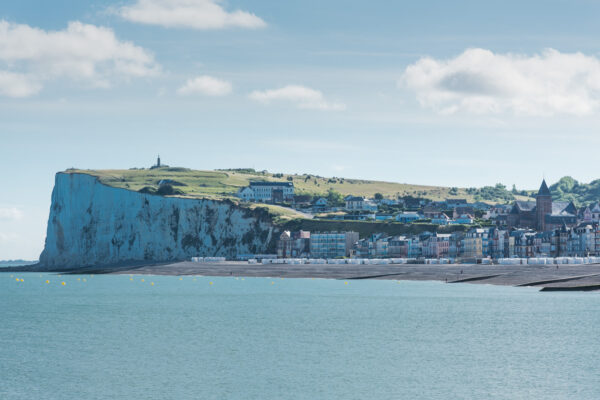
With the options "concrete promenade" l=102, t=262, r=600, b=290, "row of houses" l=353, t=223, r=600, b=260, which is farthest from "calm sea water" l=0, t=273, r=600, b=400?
"row of houses" l=353, t=223, r=600, b=260

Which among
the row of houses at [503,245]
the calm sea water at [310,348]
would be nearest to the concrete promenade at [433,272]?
the calm sea water at [310,348]

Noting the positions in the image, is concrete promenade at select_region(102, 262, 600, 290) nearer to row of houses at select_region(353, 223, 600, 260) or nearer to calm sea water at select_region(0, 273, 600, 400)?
calm sea water at select_region(0, 273, 600, 400)

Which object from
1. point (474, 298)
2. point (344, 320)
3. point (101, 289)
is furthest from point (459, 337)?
point (101, 289)

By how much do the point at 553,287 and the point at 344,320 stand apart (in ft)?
121

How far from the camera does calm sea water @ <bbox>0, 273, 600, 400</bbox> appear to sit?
41.5 m

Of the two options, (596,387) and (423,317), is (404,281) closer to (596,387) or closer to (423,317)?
(423,317)

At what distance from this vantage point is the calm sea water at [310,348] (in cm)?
4150

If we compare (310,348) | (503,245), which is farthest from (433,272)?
(310,348)

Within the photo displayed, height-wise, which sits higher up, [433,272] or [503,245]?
[503,245]

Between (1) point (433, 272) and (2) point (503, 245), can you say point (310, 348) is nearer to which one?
(1) point (433, 272)

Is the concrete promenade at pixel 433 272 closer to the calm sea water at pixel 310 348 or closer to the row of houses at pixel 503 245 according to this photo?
the calm sea water at pixel 310 348

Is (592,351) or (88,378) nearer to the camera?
(88,378)

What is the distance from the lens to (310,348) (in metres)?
55.1

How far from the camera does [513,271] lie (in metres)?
127
